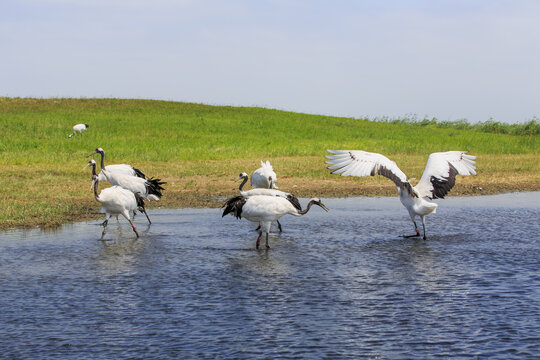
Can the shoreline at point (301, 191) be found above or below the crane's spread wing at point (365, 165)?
below

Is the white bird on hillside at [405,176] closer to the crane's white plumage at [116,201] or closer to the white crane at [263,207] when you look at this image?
the white crane at [263,207]

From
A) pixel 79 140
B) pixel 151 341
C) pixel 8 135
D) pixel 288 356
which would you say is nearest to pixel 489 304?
pixel 288 356

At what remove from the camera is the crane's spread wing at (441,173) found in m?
12.0

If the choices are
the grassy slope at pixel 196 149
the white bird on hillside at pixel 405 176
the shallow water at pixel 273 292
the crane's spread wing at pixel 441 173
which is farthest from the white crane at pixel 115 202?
the crane's spread wing at pixel 441 173

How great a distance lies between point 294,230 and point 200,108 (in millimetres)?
41454

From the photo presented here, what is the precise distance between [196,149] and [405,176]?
20.8 metres

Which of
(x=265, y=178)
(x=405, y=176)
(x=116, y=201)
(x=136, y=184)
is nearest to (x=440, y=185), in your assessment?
(x=405, y=176)

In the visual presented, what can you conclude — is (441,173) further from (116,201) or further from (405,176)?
(116,201)

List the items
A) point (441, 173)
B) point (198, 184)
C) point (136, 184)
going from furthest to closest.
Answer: point (198, 184), point (136, 184), point (441, 173)

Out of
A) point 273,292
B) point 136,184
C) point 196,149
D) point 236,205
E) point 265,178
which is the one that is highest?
point 196,149

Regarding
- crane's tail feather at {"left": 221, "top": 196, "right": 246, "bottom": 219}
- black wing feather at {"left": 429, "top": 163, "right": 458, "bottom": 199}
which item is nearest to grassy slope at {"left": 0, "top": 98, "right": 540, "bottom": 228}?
crane's tail feather at {"left": 221, "top": 196, "right": 246, "bottom": 219}

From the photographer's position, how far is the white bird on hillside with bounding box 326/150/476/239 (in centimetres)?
1113

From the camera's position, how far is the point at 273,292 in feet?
26.6

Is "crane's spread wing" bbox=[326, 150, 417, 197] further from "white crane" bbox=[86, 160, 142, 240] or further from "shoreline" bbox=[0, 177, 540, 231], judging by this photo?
"shoreline" bbox=[0, 177, 540, 231]
